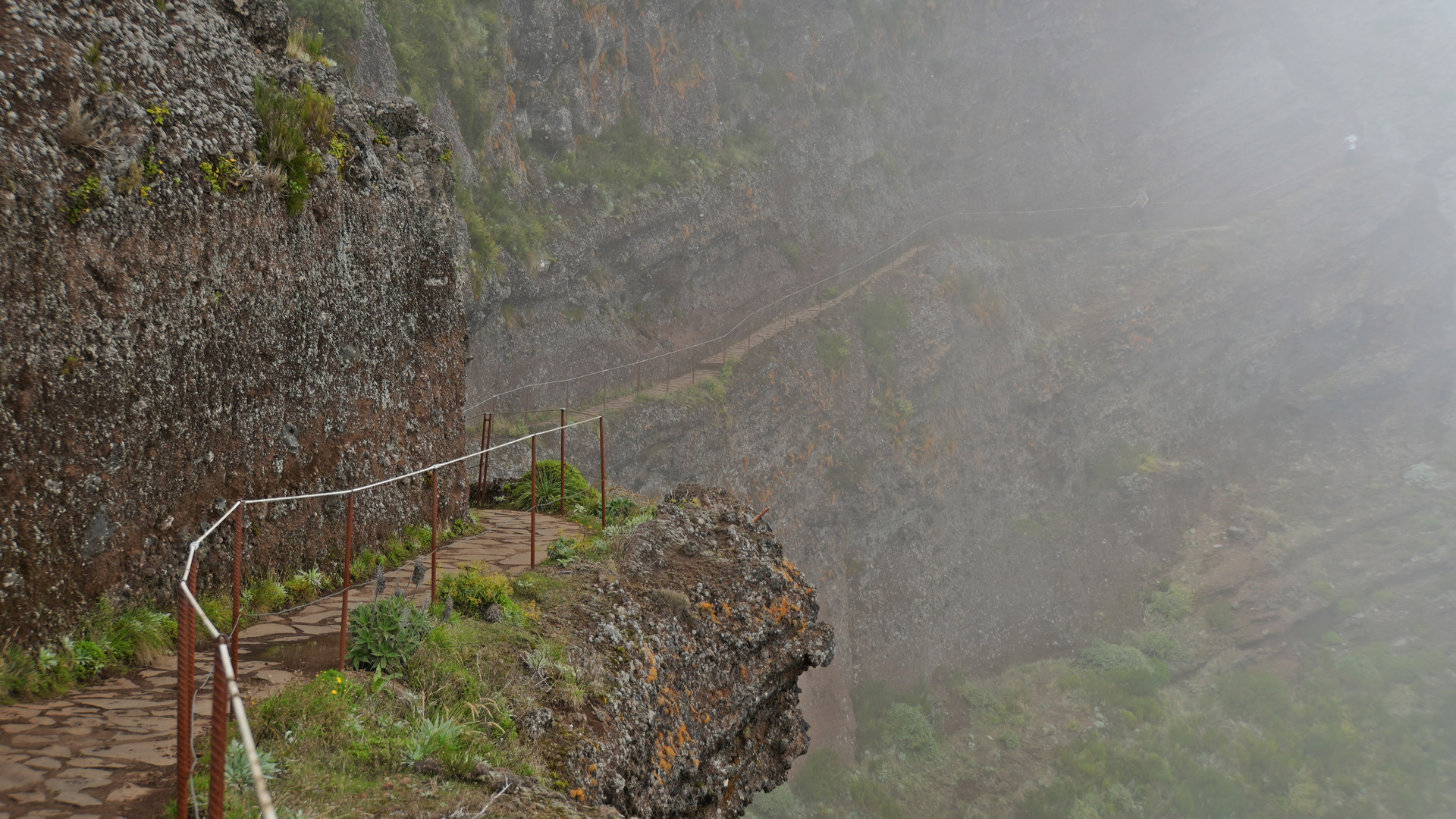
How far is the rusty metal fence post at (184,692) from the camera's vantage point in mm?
2420

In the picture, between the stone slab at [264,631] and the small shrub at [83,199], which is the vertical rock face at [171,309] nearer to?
the small shrub at [83,199]

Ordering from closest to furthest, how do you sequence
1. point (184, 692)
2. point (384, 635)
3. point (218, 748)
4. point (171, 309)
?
point (218, 748) < point (184, 692) < point (384, 635) < point (171, 309)

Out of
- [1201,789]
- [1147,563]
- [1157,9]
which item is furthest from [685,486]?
[1157,9]

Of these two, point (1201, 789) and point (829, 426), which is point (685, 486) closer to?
point (829, 426)

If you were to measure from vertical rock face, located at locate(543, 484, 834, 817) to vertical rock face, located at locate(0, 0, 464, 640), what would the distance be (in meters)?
2.54

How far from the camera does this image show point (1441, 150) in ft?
139

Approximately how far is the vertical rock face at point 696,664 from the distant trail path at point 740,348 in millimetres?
13913

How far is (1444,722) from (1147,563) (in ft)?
33.8

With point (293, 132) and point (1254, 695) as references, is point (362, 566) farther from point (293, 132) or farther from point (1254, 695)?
point (1254, 695)

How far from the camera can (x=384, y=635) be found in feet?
16.4

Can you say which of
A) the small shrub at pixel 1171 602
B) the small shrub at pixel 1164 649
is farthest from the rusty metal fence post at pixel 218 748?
the small shrub at pixel 1171 602

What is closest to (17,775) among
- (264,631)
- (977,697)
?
(264,631)

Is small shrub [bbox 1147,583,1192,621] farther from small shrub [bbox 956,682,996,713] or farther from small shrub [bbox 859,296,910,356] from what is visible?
small shrub [bbox 859,296,910,356]

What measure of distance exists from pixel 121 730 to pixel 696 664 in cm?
396
